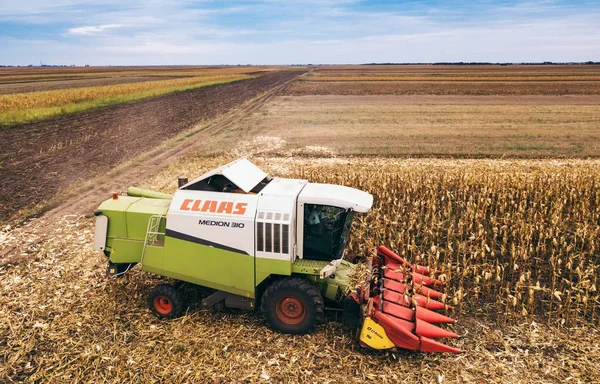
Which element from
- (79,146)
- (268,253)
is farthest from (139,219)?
(79,146)

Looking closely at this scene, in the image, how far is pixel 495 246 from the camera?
11781mm

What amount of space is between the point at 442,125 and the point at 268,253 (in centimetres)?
2820

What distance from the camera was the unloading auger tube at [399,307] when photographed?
7.16m

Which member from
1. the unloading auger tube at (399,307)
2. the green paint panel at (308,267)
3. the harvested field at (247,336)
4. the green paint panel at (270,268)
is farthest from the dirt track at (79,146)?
the unloading auger tube at (399,307)

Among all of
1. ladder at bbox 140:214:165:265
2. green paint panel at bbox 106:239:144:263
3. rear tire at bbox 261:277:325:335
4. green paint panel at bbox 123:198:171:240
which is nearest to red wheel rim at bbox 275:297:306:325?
rear tire at bbox 261:277:325:335

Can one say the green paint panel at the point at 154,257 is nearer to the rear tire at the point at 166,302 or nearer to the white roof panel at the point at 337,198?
the rear tire at the point at 166,302

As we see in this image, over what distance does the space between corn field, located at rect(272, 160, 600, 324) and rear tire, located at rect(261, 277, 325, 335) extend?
220 centimetres

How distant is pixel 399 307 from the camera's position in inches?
310

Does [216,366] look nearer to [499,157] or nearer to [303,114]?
[499,157]

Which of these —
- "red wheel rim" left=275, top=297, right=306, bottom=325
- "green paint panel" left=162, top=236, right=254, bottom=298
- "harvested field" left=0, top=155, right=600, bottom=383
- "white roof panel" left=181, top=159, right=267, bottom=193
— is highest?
"white roof panel" left=181, top=159, right=267, bottom=193

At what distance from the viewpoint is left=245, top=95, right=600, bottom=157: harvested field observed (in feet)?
81.8

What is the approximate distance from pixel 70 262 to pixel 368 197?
7.97 m

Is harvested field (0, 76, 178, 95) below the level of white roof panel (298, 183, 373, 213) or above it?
above

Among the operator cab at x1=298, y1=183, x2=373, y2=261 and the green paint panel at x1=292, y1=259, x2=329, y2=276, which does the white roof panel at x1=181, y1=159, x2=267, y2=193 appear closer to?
the operator cab at x1=298, y1=183, x2=373, y2=261
